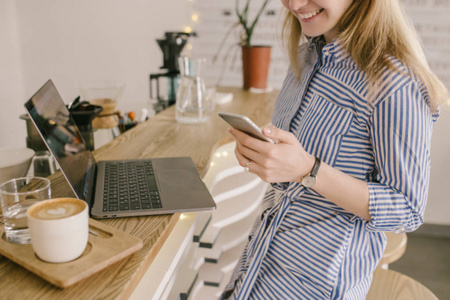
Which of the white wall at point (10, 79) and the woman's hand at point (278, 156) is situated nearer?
the woman's hand at point (278, 156)

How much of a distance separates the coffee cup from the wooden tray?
16mm

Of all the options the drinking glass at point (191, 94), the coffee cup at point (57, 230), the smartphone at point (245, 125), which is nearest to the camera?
the coffee cup at point (57, 230)

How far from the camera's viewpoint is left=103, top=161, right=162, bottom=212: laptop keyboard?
2.99 feet

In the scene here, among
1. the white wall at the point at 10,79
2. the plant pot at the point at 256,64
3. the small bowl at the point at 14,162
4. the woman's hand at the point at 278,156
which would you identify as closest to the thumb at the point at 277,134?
the woman's hand at the point at 278,156

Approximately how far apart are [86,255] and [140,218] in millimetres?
211

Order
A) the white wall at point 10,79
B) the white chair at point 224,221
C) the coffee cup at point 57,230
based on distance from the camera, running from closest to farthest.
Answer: the coffee cup at point 57,230, the white chair at point 224,221, the white wall at point 10,79

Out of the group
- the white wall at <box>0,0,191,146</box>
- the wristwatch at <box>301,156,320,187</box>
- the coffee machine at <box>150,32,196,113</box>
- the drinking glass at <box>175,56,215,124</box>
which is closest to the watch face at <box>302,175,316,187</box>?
the wristwatch at <box>301,156,320,187</box>

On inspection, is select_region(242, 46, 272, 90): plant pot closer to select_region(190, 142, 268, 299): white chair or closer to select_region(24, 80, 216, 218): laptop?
select_region(190, 142, 268, 299): white chair

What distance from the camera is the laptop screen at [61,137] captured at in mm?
811

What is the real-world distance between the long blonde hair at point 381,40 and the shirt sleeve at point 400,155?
0.05 metres

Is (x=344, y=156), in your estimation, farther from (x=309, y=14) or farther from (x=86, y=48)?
(x=86, y=48)

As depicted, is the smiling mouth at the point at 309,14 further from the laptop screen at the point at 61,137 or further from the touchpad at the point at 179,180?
the laptop screen at the point at 61,137

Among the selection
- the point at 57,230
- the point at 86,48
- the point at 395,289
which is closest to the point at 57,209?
the point at 57,230

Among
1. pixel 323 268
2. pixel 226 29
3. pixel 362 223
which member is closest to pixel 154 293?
pixel 323 268
